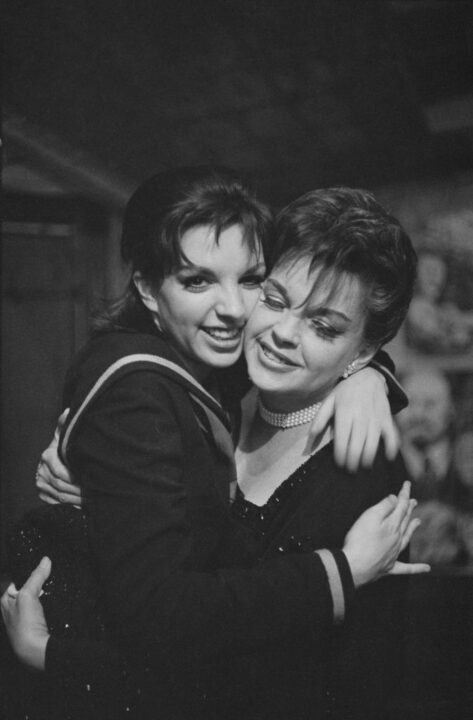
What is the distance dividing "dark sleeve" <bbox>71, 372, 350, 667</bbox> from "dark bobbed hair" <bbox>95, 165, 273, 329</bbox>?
178 mm

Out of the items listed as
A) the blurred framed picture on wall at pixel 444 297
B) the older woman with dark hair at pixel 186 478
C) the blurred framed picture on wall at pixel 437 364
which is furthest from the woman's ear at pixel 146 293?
the blurred framed picture on wall at pixel 444 297

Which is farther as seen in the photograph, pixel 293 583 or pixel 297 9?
pixel 297 9

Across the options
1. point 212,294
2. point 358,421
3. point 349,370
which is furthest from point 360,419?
point 212,294

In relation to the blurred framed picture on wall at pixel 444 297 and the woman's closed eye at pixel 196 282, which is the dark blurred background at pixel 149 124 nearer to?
the woman's closed eye at pixel 196 282

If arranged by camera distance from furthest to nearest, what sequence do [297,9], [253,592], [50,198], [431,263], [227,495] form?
[431,263], [50,198], [297,9], [227,495], [253,592]

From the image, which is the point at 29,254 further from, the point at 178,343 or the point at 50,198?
the point at 178,343

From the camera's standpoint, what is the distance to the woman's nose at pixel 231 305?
0.68m

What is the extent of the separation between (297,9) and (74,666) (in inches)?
36.0

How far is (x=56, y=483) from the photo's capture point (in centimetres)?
73

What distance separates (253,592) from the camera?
567 mm

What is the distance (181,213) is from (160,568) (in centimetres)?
39

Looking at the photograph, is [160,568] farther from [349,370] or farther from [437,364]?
[437,364]

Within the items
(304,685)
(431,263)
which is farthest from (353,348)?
(431,263)

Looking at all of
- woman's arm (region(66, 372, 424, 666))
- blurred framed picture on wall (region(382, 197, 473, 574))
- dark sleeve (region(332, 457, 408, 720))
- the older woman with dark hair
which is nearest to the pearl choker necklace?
the older woman with dark hair
